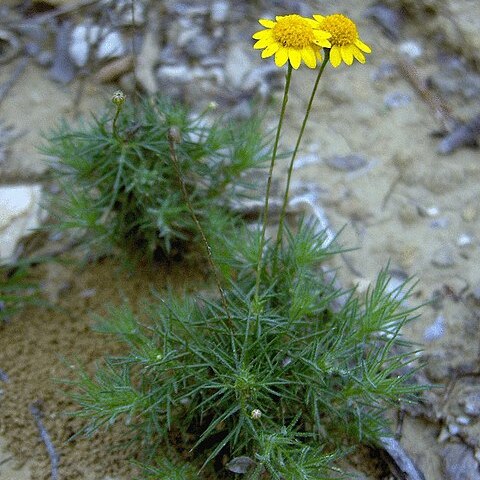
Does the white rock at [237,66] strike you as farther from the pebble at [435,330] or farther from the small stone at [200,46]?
the pebble at [435,330]

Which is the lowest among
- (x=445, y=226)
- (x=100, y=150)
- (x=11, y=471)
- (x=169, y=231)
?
(x=11, y=471)

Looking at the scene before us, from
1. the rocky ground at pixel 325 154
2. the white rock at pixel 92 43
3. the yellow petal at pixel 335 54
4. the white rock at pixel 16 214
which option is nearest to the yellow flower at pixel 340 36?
the yellow petal at pixel 335 54

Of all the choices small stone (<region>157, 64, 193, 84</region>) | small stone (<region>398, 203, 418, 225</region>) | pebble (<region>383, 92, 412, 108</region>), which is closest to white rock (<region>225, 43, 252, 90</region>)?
small stone (<region>157, 64, 193, 84</region>)

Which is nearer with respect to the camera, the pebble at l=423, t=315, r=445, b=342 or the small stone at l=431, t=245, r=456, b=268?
the pebble at l=423, t=315, r=445, b=342

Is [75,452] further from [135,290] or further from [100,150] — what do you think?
[100,150]

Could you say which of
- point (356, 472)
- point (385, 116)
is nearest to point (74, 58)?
point (385, 116)

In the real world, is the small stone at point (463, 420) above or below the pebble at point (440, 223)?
below

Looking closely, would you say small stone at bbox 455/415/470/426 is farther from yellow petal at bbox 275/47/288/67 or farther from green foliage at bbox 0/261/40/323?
green foliage at bbox 0/261/40/323
